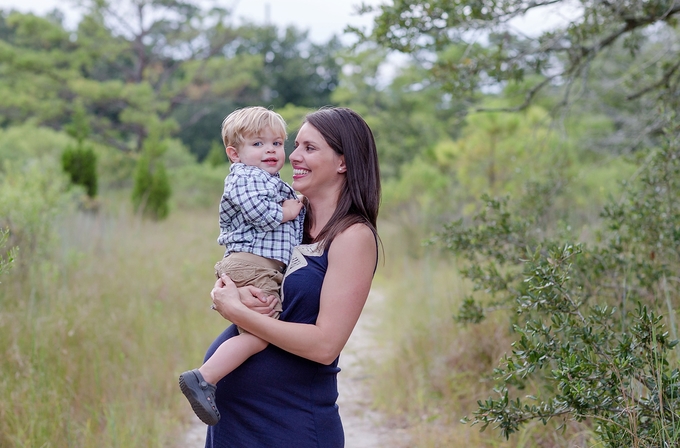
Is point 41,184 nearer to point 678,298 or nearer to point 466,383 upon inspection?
point 466,383

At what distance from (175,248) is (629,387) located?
7.64m

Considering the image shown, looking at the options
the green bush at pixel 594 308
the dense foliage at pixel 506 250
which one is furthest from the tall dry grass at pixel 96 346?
the green bush at pixel 594 308

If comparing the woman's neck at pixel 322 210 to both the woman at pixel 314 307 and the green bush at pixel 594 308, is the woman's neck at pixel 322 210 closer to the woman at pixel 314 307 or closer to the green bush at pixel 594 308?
the woman at pixel 314 307

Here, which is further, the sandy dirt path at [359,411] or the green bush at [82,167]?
the green bush at [82,167]

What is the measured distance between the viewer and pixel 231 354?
205cm

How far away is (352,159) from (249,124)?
39cm

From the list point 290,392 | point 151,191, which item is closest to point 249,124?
point 290,392

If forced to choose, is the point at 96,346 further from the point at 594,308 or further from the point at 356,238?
the point at 594,308

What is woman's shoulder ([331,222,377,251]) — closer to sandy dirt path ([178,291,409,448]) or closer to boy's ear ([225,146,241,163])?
boy's ear ([225,146,241,163])

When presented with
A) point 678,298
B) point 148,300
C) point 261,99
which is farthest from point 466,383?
point 261,99

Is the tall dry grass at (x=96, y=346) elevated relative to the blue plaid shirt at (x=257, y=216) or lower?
lower

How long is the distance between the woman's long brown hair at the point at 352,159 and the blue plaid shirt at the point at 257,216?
115mm

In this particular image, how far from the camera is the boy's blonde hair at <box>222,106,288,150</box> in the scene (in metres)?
2.30

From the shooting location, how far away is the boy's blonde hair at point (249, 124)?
90.5 inches
